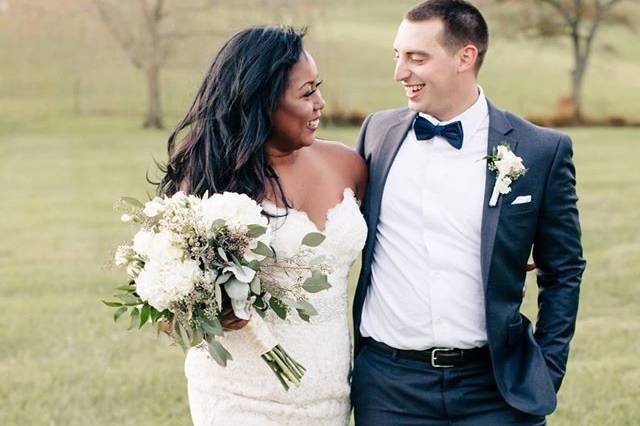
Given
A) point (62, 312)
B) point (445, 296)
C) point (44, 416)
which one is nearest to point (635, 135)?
point (62, 312)

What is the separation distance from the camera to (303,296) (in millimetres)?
4375

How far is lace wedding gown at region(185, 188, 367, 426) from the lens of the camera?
454 cm

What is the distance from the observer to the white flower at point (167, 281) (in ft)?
12.8

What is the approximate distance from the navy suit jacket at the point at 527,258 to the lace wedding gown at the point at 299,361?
0.12m

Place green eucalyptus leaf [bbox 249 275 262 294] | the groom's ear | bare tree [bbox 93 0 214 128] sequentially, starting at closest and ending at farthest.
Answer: green eucalyptus leaf [bbox 249 275 262 294] < the groom's ear < bare tree [bbox 93 0 214 128]

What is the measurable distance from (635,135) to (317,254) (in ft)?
102

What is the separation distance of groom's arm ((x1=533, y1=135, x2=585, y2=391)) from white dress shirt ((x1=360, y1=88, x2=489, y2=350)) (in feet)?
0.95

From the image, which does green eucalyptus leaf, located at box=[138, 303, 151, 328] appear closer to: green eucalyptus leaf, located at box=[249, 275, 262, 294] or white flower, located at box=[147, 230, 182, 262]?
white flower, located at box=[147, 230, 182, 262]

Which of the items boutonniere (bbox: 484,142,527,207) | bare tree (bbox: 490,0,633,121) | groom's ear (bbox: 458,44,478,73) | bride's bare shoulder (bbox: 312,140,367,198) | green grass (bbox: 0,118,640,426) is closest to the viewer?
boutonniere (bbox: 484,142,527,207)

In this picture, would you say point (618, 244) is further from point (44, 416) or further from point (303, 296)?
point (303, 296)

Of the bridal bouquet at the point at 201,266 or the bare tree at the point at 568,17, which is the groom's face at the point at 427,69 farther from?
the bare tree at the point at 568,17

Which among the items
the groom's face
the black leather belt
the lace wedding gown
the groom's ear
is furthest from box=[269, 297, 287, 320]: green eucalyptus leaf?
the groom's ear

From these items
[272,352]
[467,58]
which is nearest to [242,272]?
[272,352]

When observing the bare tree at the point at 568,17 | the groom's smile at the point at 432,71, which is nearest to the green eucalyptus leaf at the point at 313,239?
the groom's smile at the point at 432,71
